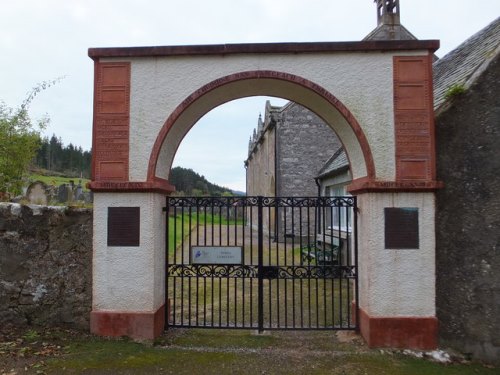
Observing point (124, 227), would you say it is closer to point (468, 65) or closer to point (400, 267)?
point (400, 267)

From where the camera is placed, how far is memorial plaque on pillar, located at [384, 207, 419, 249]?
553 cm

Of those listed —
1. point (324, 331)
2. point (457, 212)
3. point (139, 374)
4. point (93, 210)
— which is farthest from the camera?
point (324, 331)

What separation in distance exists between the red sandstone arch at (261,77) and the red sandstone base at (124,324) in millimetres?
1986

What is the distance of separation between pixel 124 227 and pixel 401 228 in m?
4.03

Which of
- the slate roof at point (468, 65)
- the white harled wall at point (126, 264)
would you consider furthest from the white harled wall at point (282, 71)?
the slate roof at point (468, 65)

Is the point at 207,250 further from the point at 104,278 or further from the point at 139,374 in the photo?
the point at 139,374

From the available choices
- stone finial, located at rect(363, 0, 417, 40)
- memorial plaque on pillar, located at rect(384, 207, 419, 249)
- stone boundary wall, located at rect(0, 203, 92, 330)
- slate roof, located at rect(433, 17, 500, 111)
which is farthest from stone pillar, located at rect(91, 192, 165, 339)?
stone finial, located at rect(363, 0, 417, 40)

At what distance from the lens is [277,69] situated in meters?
5.86

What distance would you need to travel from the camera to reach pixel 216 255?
6051 millimetres

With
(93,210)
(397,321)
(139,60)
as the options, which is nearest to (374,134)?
(397,321)

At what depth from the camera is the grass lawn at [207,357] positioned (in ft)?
15.7

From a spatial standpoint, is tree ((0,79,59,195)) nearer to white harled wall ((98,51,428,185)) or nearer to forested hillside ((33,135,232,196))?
white harled wall ((98,51,428,185))

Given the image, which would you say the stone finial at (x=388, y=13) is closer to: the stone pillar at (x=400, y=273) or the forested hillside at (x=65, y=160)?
the stone pillar at (x=400, y=273)

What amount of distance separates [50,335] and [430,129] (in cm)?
624
